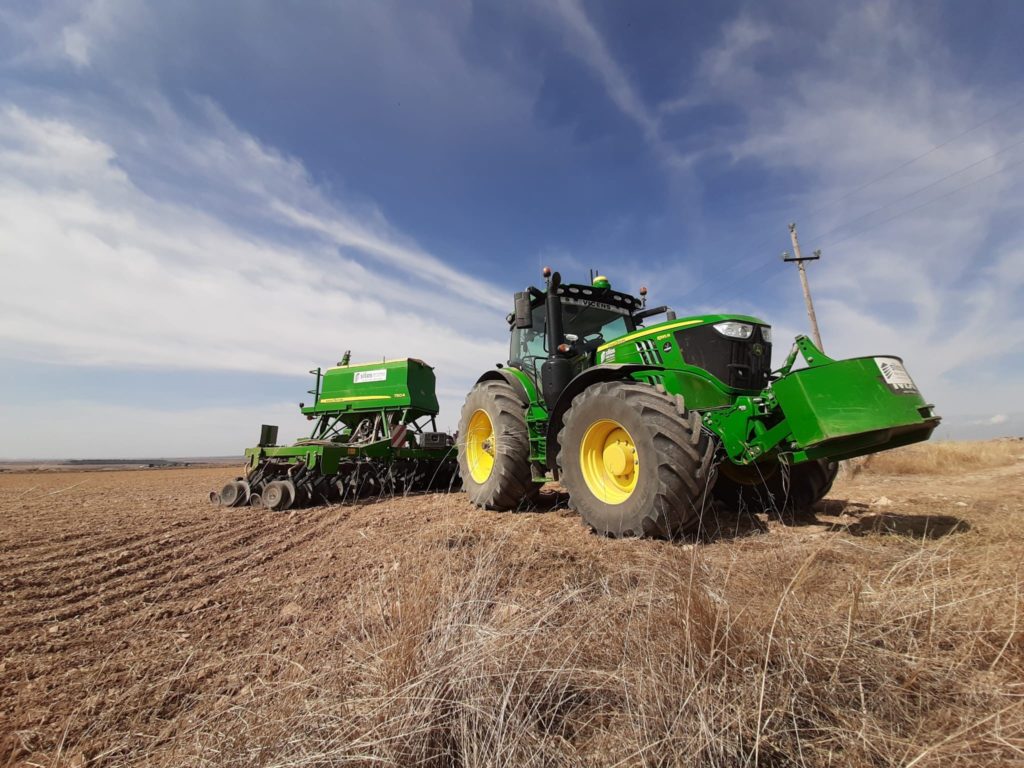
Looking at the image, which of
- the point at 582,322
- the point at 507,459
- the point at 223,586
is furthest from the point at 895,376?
the point at 223,586

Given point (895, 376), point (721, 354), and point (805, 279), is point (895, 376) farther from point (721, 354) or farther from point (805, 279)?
point (805, 279)

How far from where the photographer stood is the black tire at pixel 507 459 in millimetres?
5359

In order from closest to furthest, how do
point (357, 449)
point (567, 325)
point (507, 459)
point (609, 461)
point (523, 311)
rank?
1. point (609, 461)
2. point (523, 311)
3. point (507, 459)
4. point (567, 325)
5. point (357, 449)

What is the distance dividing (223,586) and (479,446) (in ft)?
12.8

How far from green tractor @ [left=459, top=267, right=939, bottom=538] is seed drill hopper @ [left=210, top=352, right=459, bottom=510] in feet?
6.99

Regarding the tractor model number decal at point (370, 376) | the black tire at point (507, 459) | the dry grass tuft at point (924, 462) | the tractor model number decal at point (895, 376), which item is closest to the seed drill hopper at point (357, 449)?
the tractor model number decal at point (370, 376)

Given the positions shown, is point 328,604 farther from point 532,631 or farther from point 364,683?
point 532,631

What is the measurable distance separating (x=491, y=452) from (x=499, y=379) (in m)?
0.98

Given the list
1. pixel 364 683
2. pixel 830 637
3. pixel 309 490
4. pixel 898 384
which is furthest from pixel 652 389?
pixel 309 490

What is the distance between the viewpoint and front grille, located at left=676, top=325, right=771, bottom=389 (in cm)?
414

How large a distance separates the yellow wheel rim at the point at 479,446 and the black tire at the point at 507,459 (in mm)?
407

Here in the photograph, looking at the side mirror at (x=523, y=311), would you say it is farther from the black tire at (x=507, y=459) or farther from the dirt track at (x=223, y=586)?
the dirt track at (x=223, y=586)

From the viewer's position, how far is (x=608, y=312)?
6023 mm

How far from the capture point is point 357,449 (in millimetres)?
7449
